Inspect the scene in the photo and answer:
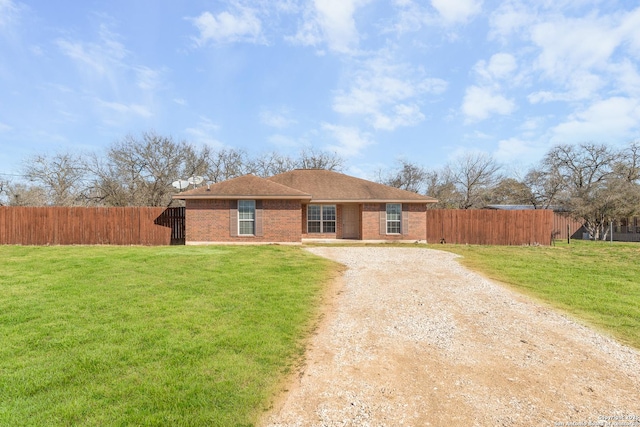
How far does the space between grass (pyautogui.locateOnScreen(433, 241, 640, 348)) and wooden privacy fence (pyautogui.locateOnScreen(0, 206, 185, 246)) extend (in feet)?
50.2

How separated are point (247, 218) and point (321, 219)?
442cm

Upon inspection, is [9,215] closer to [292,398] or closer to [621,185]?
[292,398]

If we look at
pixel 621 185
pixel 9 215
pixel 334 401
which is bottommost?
pixel 334 401

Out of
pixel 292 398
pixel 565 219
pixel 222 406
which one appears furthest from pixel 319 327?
pixel 565 219

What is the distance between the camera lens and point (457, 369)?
3547 millimetres

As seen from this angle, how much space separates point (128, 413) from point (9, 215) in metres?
19.5

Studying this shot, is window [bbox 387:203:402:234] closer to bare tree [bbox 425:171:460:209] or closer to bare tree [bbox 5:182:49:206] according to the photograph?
bare tree [bbox 425:171:460:209]

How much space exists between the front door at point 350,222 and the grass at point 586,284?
273 inches

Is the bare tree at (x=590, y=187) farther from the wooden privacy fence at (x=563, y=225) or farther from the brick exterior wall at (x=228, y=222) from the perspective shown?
the brick exterior wall at (x=228, y=222)

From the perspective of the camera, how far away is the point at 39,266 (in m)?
8.77

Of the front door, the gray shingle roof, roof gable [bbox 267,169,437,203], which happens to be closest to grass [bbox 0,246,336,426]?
the gray shingle roof

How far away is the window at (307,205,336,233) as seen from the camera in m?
17.9

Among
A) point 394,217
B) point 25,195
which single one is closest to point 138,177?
point 25,195

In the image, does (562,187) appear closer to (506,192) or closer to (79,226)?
(506,192)
